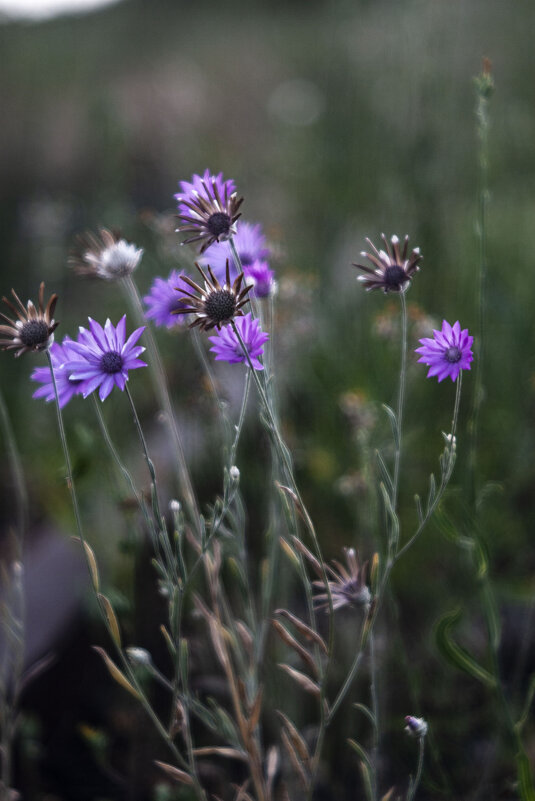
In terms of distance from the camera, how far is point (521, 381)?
5.19 feet

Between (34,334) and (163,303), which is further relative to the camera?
(163,303)

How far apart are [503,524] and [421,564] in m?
0.20

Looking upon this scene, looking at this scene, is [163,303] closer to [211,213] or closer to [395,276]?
[211,213]

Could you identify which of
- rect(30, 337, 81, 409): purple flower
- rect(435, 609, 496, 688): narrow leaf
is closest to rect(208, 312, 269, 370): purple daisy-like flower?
rect(30, 337, 81, 409): purple flower

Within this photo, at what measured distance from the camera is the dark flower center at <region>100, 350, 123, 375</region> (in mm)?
644

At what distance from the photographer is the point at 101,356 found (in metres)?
0.66

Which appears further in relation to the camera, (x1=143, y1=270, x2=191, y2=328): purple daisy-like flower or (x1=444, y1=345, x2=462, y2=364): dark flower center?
(x1=143, y1=270, x2=191, y2=328): purple daisy-like flower

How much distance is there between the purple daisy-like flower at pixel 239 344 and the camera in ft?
2.11

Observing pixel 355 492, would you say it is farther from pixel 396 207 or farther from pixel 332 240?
pixel 332 240

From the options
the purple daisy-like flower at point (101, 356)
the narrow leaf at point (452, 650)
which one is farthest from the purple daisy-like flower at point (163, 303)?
the narrow leaf at point (452, 650)

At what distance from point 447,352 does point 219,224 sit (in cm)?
25

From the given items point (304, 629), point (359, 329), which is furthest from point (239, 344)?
point (359, 329)

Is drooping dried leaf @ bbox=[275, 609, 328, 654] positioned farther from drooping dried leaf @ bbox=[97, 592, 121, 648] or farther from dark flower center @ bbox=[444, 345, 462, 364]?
dark flower center @ bbox=[444, 345, 462, 364]

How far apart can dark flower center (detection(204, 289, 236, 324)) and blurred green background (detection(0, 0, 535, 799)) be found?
0.44 metres
